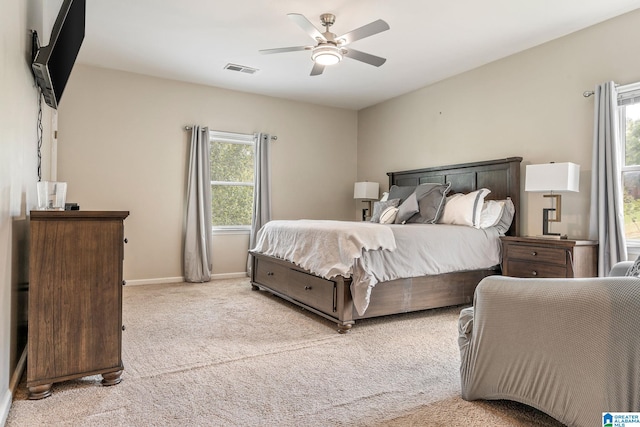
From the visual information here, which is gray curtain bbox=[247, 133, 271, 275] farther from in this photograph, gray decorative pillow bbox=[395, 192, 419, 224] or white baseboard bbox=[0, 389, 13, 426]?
white baseboard bbox=[0, 389, 13, 426]

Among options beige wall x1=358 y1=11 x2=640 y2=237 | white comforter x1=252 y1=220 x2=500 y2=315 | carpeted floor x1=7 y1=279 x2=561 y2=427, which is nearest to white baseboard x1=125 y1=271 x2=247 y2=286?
carpeted floor x1=7 y1=279 x2=561 y2=427

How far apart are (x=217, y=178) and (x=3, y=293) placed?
3903 millimetres

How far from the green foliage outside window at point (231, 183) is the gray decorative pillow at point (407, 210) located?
2.36 meters

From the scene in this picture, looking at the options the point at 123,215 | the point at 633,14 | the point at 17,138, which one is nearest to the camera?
the point at 17,138

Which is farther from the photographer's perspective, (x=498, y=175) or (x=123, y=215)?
(x=498, y=175)

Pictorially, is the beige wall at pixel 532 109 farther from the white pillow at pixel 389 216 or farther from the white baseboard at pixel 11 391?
the white baseboard at pixel 11 391

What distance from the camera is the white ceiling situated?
3182 millimetres

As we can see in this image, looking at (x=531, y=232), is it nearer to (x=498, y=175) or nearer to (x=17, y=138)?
(x=498, y=175)

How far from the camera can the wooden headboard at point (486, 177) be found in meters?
4.00

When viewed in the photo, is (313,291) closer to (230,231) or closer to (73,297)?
(73,297)

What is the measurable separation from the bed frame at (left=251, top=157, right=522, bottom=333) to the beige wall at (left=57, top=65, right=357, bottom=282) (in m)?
1.41

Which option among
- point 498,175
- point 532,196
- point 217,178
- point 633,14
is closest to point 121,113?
point 217,178

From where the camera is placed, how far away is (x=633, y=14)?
3172 millimetres

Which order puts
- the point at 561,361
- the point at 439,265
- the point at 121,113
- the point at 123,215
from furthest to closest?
the point at 121,113
the point at 439,265
the point at 123,215
the point at 561,361
